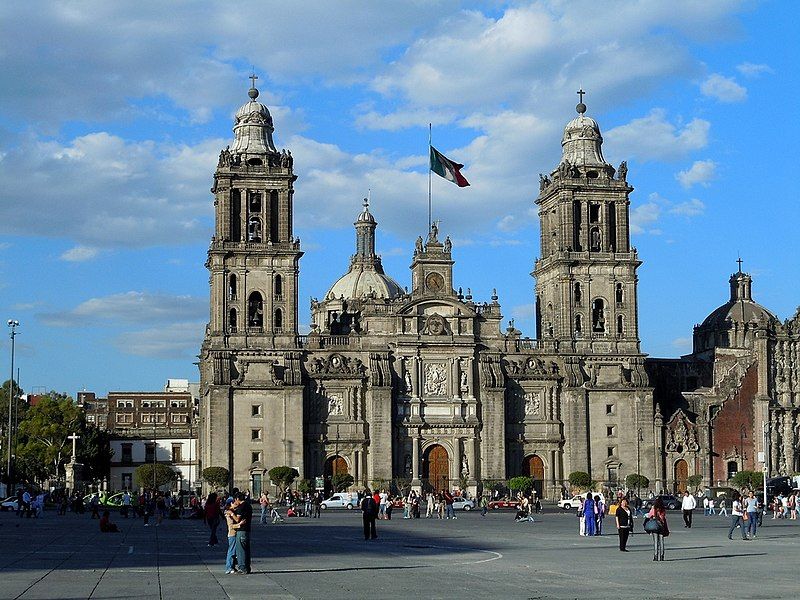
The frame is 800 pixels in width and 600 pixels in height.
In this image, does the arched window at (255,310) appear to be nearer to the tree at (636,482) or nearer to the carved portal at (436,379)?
the carved portal at (436,379)

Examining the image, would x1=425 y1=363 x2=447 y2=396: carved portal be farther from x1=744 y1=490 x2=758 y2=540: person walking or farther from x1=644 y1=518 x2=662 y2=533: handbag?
x1=644 y1=518 x2=662 y2=533: handbag

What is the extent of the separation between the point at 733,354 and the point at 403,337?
28773mm

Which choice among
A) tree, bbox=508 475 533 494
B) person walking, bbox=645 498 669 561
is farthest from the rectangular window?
person walking, bbox=645 498 669 561

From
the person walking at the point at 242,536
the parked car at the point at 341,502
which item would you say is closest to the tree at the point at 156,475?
the parked car at the point at 341,502

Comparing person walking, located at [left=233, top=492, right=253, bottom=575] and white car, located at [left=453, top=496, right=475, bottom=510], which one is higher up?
person walking, located at [left=233, top=492, right=253, bottom=575]

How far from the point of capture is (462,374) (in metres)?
109

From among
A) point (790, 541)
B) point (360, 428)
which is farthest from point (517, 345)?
point (790, 541)

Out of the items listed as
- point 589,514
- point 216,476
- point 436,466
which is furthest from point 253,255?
point 589,514

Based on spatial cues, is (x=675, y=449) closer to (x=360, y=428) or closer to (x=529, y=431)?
(x=529, y=431)

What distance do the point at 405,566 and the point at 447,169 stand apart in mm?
71410

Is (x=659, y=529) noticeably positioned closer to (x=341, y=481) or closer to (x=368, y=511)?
(x=368, y=511)

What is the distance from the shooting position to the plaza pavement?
27453 mm

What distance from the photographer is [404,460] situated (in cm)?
10881

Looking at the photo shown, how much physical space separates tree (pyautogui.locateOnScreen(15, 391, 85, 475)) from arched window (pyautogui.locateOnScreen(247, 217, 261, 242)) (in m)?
26.1
